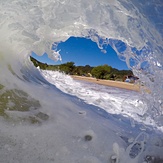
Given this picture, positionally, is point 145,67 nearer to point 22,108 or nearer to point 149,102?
point 149,102

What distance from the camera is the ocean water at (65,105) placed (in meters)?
2.22

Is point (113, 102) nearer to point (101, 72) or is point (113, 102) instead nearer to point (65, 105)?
point (65, 105)

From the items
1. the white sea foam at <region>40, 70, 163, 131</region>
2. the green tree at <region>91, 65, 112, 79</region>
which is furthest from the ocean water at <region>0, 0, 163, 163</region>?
the green tree at <region>91, 65, 112, 79</region>

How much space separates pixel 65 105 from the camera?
363 cm

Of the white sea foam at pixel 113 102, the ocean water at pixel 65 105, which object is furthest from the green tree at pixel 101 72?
the ocean water at pixel 65 105

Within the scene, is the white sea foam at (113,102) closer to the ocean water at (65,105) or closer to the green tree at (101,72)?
the ocean water at (65,105)

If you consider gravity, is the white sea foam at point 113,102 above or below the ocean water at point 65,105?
below

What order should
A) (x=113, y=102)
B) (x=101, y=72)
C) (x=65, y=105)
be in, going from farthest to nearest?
1. (x=101, y=72)
2. (x=113, y=102)
3. (x=65, y=105)

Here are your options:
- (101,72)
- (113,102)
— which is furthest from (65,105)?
(101,72)

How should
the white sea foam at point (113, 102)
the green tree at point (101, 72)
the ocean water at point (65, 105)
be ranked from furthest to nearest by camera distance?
1. the green tree at point (101, 72)
2. the white sea foam at point (113, 102)
3. the ocean water at point (65, 105)

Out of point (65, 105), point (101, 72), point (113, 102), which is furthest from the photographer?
point (101, 72)

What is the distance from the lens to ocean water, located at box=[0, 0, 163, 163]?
7.30ft

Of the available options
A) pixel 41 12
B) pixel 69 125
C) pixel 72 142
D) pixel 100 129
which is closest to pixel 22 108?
pixel 69 125

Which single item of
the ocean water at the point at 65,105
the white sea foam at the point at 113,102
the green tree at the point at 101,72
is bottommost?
the green tree at the point at 101,72
